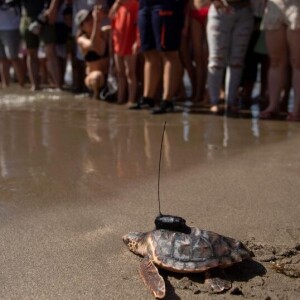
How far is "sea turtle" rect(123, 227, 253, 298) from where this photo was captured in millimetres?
2133

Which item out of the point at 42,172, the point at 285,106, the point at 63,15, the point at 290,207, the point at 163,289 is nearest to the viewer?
the point at 163,289

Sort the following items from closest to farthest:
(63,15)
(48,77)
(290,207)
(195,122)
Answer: (290,207)
(195,122)
(63,15)
(48,77)

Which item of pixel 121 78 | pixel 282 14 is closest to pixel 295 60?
pixel 282 14

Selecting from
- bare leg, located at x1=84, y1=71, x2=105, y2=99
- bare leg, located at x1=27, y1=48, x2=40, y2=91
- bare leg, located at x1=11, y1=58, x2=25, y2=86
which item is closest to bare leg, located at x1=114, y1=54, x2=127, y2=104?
bare leg, located at x1=84, y1=71, x2=105, y2=99

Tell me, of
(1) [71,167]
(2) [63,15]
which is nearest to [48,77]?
(2) [63,15]

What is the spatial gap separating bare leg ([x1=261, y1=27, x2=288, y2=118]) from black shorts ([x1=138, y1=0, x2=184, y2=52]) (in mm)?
1051

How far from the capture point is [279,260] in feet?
7.64

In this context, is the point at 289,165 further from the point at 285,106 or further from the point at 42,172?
the point at 285,106

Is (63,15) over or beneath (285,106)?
over

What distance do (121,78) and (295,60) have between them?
247 cm

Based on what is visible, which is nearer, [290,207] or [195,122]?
[290,207]

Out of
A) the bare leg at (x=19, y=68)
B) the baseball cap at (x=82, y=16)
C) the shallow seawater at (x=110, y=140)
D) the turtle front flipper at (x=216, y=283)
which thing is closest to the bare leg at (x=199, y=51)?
the shallow seawater at (x=110, y=140)

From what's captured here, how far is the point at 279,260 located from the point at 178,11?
158 inches

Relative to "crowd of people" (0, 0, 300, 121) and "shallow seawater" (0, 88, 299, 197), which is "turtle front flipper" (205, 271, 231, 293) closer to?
"shallow seawater" (0, 88, 299, 197)
